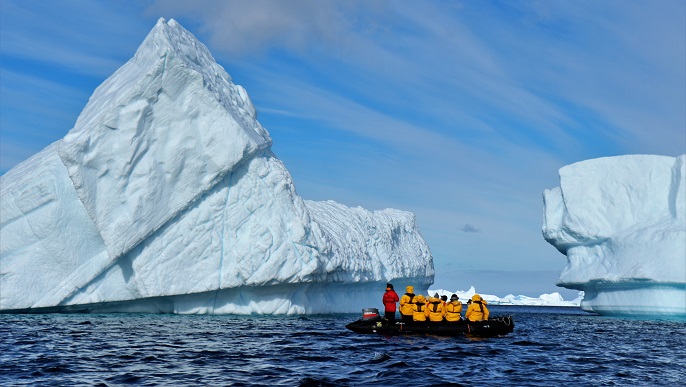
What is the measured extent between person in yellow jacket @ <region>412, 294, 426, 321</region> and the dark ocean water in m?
0.79

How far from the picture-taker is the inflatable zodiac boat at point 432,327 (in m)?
21.6

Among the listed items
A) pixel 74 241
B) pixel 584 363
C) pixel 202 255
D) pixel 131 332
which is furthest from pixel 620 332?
pixel 74 241

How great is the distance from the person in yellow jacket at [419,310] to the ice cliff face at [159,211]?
693 cm

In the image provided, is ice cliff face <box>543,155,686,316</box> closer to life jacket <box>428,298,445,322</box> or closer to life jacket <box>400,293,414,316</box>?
life jacket <box>428,298,445,322</box>

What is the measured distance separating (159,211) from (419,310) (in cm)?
1058

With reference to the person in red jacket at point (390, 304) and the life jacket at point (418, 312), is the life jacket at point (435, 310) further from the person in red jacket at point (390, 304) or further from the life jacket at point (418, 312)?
the person in red jacket at point (390, 304)

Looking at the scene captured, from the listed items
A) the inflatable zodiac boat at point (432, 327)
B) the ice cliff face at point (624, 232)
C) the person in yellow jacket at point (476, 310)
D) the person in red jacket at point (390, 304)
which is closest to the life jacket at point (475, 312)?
the person in yellow jacket at point (476, 310)

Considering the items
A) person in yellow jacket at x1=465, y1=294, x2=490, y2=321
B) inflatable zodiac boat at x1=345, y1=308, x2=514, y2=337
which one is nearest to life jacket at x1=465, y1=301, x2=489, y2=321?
person in yellow jacket at x1=465, y1=294, x2=490, y2=321

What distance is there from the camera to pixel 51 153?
2936 cm

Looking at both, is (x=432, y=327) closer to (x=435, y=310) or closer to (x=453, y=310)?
(x=435, y=310)

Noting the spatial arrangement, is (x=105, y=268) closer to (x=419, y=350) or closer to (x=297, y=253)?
(x=297, y=253)

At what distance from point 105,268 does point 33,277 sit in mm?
2941

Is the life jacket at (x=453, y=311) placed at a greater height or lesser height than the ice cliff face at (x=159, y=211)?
lesser

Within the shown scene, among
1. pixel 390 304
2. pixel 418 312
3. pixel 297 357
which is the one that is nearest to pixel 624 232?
pixel 390 304
